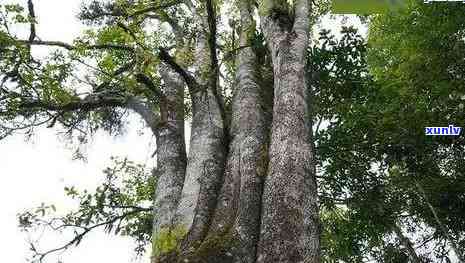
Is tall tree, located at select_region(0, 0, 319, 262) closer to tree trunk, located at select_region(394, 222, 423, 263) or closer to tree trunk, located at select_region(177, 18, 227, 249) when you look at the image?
tree trunk, located at select_region(177, 18, 227, 249)

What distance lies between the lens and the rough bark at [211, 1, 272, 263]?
397 centimetres

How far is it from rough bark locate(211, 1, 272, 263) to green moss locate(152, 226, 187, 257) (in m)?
0.33

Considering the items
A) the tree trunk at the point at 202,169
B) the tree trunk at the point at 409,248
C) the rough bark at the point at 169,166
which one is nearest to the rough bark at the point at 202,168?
the tree trunk at the point at 202,169

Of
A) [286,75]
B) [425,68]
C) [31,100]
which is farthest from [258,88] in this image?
[425,68]

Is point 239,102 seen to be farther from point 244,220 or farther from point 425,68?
point 425,68

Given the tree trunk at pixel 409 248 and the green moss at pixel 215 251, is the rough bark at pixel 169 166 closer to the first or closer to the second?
the green moss at pixel 215 251

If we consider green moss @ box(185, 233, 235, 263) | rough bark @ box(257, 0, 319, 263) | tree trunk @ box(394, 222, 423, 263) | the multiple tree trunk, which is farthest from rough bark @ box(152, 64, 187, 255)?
tree trunk @ box(394, 222, 423, 263)

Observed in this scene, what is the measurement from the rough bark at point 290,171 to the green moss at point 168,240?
88cm

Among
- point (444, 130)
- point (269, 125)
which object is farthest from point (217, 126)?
point (444, 130)

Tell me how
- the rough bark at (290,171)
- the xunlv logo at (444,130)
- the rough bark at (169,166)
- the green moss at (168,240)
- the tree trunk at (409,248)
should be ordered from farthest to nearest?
the tree trunk at (409,248), the xunlv logo at (444,130), the rough bark at (169,166), the green moss at (168,240), the rough bark at (290,171)

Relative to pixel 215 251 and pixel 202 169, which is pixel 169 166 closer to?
pixel 202 169

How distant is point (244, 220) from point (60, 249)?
3710 mm

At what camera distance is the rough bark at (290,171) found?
351cm

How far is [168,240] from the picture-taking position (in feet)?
14.3
